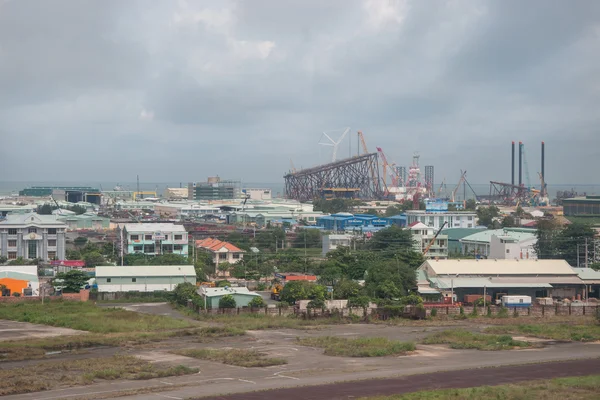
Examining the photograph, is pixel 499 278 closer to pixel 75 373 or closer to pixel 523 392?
pixel 523 392

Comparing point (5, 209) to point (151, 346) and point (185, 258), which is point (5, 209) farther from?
point (151, 346)

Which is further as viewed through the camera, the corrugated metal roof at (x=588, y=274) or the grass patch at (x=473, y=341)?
the corrugated metal roof at (x=588, y=274)

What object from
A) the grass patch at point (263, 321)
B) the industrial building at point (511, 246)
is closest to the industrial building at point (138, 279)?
the grass patch at point (263, 321)

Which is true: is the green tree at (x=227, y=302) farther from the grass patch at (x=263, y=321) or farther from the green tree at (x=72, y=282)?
the green tree at (x=72, y=282)

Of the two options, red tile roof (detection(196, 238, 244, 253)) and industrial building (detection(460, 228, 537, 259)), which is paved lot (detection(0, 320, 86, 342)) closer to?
red tile roof (detection(196, 238, 244, 253))

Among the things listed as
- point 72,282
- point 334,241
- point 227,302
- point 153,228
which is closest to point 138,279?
point 72,282

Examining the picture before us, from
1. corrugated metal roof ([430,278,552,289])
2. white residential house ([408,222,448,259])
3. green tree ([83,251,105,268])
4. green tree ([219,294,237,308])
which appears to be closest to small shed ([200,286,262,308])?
green tree ([219,294,237,308])

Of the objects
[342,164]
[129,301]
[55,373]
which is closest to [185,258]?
[129,301]
